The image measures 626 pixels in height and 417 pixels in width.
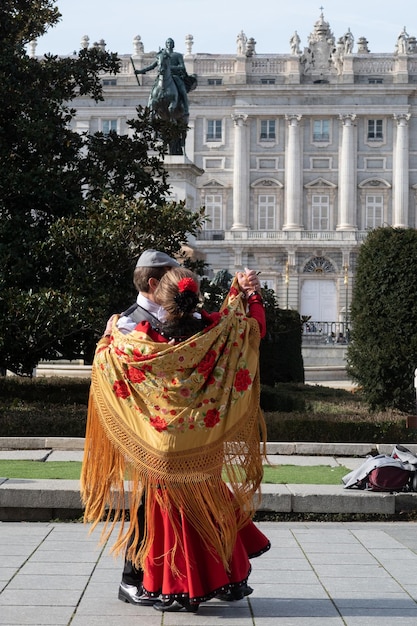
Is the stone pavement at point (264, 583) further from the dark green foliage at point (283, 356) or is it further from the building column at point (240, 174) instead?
the building column at point (240, 174)

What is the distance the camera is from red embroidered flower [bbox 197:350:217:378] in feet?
18.6

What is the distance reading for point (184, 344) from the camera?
564 cm

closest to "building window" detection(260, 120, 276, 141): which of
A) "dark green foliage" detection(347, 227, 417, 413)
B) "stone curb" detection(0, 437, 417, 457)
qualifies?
"dark green foliage" detection(347, 227, 417, 413)

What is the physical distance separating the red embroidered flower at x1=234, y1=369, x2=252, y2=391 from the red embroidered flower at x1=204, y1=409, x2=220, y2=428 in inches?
5.9

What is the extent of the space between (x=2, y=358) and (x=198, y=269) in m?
2.97

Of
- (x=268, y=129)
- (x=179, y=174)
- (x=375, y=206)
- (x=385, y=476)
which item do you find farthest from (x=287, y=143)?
(x=385, y=476)

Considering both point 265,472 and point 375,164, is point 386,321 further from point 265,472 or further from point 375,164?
point 375,164

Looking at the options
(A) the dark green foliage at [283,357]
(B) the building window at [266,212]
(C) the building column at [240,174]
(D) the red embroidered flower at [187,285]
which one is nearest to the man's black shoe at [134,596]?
(D) the red embroidered flower at [187,285]

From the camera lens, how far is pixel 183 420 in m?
5.68

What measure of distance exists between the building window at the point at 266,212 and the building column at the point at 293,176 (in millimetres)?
923

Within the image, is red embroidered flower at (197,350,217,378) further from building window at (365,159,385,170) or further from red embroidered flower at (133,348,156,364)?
building window at (365,159,385,170)

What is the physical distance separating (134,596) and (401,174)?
69459mm

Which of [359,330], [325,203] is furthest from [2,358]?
[325,203]

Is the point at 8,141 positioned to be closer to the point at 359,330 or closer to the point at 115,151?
the point at 115,151
